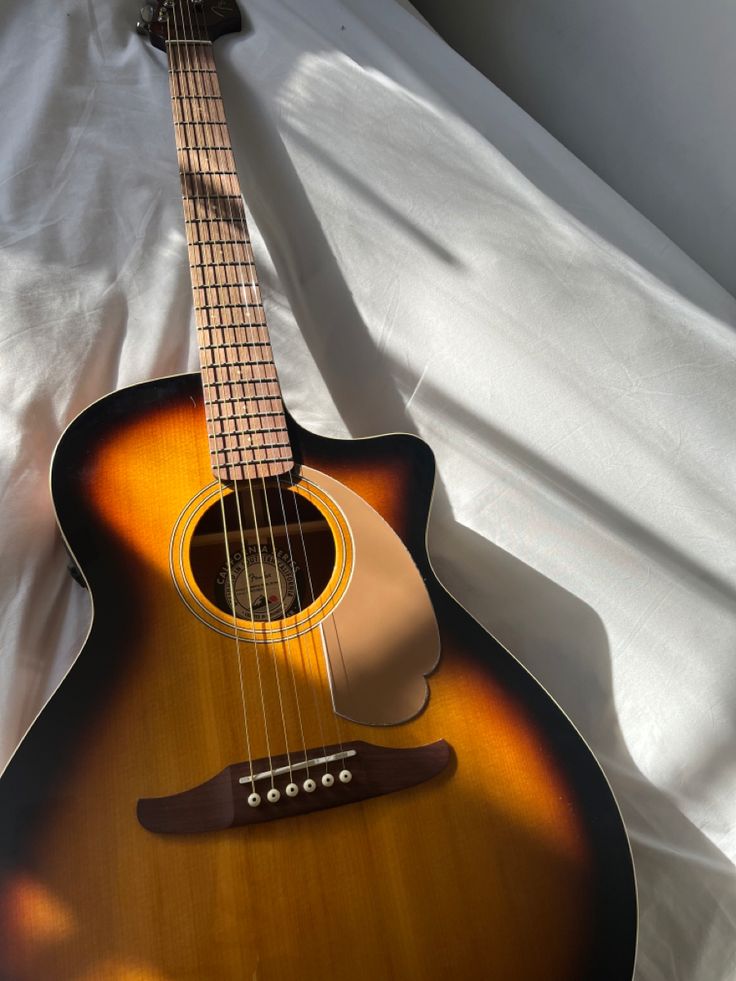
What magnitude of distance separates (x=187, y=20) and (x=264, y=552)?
0.86 m

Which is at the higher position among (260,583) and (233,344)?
(233,344)

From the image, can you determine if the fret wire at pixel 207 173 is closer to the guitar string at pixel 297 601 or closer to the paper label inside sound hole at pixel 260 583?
the guitar string at pixel 297 601

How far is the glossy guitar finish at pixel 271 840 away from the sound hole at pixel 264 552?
59 millimetres

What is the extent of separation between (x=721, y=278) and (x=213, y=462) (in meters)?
0.91

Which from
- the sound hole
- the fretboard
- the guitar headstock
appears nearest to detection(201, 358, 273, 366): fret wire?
the fretboard

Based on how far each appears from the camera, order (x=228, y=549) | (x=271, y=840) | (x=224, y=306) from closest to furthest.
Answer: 1. (x=271, y=840)
2. (x=228, y=549)
3. (x=224, y=306)

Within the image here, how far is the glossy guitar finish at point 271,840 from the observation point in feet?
1.93

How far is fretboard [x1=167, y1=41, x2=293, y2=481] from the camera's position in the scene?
2.73ft

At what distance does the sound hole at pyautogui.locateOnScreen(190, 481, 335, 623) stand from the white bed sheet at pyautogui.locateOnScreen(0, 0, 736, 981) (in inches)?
7.2

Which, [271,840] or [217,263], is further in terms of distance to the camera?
[217,263]

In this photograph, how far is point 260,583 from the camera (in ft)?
2.65

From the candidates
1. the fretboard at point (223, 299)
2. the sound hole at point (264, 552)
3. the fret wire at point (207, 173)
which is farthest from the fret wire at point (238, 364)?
the fret wire at point (207, 173)

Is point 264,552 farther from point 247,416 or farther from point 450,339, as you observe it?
point 450,339

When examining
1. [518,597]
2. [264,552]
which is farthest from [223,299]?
[518,597]
